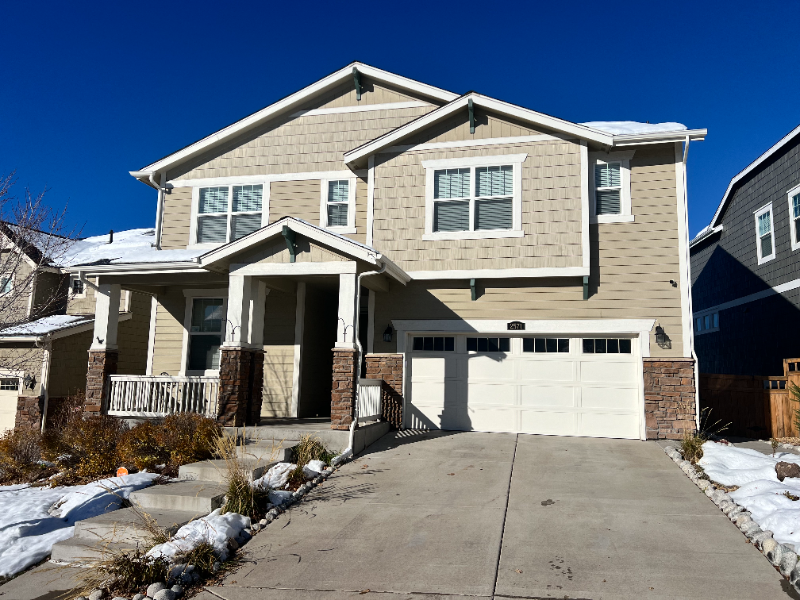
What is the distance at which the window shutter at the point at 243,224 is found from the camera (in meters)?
13.2

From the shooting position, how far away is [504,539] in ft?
18.4

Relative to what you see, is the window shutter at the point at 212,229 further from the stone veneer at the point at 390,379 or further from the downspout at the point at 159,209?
the stone veneer at the point at 390,379

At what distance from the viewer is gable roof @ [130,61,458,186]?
42.3 ft

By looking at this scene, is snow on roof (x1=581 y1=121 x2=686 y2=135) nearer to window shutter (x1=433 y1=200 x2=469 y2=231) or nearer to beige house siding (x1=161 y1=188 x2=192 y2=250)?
window shutter (x1=433 y1=200 x2=469 y2=231)

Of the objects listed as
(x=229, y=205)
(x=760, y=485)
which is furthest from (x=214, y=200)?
(x=760, y=485)

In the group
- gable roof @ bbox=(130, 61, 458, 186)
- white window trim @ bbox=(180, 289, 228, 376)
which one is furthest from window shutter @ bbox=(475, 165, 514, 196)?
white window trim @ bbox=(180, 289, 228, 376)

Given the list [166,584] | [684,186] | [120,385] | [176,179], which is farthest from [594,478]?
[176,179]

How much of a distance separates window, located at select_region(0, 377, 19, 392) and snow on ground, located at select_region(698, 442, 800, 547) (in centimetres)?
1511

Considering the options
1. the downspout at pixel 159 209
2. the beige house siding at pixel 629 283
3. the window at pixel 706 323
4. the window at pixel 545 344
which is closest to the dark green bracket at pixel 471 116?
the beige house siding at pixel 629 283

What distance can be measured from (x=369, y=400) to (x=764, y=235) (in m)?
12.2

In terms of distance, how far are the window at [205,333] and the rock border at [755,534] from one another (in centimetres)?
954

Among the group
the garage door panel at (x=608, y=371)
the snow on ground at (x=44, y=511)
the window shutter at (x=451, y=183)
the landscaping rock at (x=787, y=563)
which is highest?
the window shutter at (x=451, y=183)

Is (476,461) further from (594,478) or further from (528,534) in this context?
(528,534)

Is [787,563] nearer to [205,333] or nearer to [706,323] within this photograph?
[205,333]
